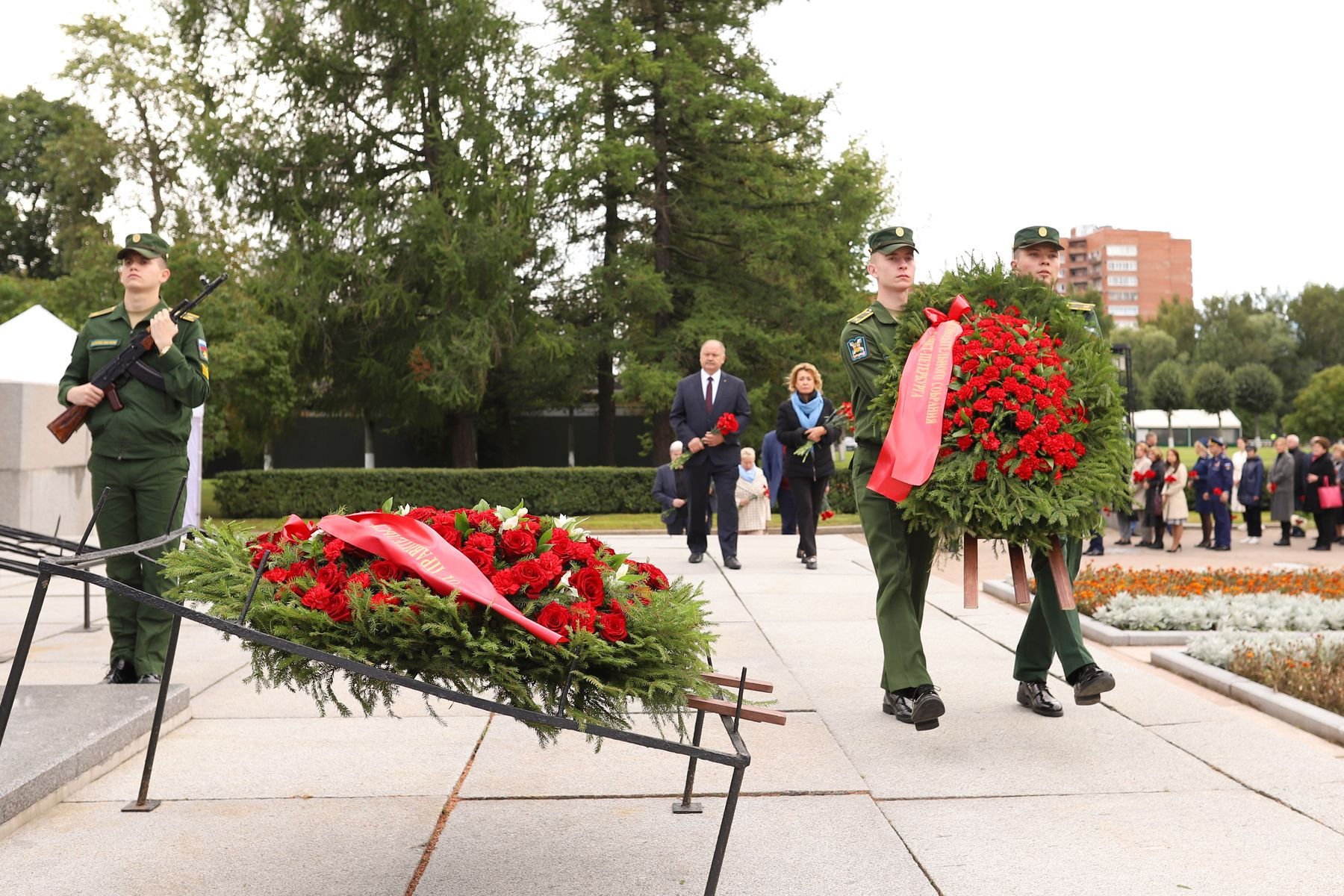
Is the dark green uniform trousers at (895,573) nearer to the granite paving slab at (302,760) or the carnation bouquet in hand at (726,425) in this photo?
the granite paving slab at (302,760)

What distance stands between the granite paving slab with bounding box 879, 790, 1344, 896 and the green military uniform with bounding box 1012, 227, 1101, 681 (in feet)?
2.96

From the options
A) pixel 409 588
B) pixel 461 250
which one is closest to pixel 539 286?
pixel 461 250

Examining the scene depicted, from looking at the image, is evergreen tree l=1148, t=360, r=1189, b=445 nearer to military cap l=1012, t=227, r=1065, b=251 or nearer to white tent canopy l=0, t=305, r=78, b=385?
white tent canopy l=0, t=305, r=78, b=385

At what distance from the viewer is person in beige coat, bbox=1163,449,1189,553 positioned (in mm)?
16266

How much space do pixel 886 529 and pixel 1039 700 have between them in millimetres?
1196

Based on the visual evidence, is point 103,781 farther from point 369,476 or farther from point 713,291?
point 713,291

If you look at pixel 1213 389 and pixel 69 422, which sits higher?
pixel 1213 389

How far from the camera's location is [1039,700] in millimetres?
5410

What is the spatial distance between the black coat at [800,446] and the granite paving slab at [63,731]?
6.65 meters

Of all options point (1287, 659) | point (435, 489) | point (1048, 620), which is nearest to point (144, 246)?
point (1048, 620)

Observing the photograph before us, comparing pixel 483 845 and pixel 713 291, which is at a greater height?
pixel 713 291

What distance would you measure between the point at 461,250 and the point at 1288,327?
81891 mm

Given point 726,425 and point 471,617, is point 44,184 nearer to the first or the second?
point 726,425

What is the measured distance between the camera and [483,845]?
142 inches
